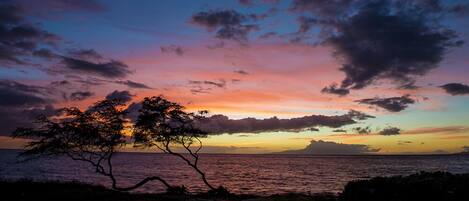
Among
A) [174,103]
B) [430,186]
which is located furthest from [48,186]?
[430,186]

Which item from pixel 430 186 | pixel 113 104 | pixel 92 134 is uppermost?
pixel 113 104

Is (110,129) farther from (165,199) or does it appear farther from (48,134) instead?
(165,199)

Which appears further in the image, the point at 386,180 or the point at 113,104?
the point at 113,104

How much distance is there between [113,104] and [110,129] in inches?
95.3

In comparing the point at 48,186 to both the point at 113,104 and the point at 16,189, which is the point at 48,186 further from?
the point at 113,104

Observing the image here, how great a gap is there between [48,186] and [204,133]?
15939 millimetres

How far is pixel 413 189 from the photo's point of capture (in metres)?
24.1

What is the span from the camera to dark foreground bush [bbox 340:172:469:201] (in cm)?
2308

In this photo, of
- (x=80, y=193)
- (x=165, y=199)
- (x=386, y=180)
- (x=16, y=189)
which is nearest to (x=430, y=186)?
(x=386, y=180)

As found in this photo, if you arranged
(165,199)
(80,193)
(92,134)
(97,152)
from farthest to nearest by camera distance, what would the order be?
(97,152)
(92,134)
(80,193)
(165,199)

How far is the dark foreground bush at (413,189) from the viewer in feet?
75.7

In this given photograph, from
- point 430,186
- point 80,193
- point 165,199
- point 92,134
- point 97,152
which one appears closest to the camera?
point 430,186

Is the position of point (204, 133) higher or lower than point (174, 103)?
lower

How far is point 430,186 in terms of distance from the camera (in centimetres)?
2381
